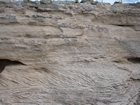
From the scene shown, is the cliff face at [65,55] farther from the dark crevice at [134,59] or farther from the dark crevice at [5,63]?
the dark crevice at [134,59]

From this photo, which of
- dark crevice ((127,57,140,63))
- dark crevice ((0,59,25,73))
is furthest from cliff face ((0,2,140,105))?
dark crevice ((127,57,140,63))

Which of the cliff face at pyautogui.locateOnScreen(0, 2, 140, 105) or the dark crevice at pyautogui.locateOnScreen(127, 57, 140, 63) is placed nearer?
the cliff face at pyautogui.locateOnScreen(0, 2, 140, 105)

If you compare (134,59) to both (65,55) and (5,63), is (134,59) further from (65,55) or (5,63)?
(5,63)

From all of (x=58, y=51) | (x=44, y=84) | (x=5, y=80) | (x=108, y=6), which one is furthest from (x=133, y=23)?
(x=5, y=80)

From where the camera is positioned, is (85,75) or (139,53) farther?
(139,53)

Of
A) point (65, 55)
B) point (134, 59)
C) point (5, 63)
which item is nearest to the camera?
point (65, 55)

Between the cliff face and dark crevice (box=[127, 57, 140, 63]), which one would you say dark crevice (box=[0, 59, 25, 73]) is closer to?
the cliff face

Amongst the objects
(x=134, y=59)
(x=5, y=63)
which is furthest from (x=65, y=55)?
(x=134, y=59)

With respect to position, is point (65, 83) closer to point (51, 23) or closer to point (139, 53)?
point (51, 23)

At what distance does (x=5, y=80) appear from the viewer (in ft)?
13.0

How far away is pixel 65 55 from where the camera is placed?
4.07 meters

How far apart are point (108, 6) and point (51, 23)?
3.73 feet

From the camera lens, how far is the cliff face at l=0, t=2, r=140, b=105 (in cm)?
387

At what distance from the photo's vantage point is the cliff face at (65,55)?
12.7 feet
